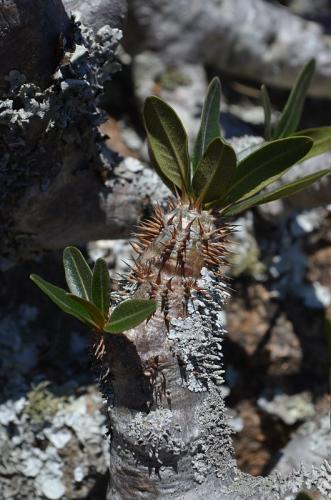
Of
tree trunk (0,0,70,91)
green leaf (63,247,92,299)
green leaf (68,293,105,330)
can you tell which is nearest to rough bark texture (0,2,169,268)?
Answer: tree trunk (0,0,70,91)

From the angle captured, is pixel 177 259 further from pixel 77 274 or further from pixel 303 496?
pixel 303 496

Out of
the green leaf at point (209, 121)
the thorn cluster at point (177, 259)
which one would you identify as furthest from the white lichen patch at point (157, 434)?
the green leaf at point (209, 121)

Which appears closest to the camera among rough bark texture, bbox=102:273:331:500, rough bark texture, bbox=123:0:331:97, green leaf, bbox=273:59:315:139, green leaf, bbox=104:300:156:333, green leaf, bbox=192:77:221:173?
green leaf, bbox=104:300:156:333

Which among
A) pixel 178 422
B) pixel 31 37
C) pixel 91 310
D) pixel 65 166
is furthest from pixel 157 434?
pixel 31 37

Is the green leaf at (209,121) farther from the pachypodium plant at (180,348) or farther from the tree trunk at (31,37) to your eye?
the tree trunk at (31,37)

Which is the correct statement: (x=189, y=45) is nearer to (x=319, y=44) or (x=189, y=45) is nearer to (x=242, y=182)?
(x=319, y=44)

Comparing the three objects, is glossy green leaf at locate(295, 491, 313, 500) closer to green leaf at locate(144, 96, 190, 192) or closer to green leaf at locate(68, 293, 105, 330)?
green leaf at locate(68, 293, 105, 330)
